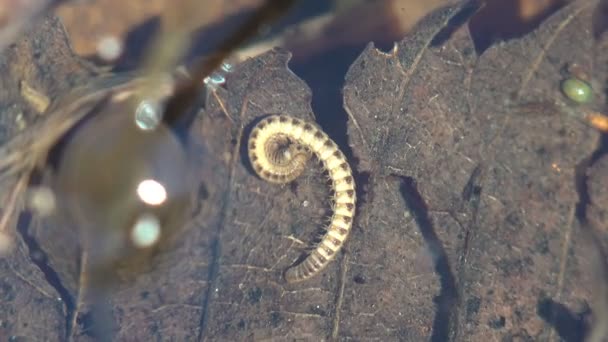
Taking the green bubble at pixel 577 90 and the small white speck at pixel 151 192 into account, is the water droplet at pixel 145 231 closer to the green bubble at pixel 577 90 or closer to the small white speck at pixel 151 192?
the small white speck at pixel 151 192

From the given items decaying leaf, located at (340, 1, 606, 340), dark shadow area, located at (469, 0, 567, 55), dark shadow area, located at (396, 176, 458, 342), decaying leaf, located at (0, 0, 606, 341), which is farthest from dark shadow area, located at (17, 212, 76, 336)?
dark shadow area, located at (469, 0, 567, 55)

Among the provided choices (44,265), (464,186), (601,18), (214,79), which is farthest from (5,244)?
(601,18)

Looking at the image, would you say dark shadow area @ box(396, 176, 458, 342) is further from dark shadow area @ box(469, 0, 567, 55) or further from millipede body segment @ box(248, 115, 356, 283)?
dark shadow area @ box(469, 0, 567, 55)

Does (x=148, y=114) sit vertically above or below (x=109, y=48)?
below

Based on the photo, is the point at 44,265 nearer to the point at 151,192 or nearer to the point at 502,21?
the point at 151,192

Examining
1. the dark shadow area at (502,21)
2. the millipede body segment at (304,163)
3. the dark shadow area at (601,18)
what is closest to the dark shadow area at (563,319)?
the millipede body segment at (304,163)

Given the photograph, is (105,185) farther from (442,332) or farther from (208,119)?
(442,332)

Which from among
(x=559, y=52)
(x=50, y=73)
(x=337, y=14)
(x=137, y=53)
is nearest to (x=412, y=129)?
(x=337, y=14)
